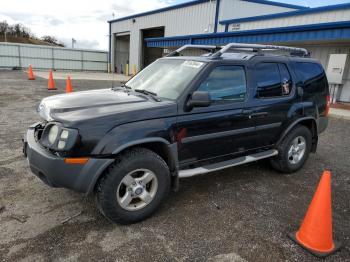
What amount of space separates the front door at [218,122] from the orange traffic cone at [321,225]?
1.30m

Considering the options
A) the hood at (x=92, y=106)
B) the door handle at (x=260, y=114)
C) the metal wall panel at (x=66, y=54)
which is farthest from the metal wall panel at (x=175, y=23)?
the hood at (x=92, y=106)

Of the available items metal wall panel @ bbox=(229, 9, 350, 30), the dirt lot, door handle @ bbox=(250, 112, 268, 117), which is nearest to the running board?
the dirt lot

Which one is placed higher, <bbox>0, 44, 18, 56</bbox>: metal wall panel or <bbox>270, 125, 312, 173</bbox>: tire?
<bbox>0, 44, 18, 56</bbox>: metal wall panel

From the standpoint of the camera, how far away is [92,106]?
313 cm

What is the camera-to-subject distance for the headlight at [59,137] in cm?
271

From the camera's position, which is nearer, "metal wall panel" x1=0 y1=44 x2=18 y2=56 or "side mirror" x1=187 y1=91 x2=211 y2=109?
"side mirror" x1=187 y1=91 x2=211 y2=109

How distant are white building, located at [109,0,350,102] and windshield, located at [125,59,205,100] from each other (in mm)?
8824

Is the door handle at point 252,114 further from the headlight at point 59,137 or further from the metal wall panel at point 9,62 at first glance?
the metal wall panel at point 9,62

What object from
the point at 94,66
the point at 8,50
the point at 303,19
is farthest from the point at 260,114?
the point at 94,66

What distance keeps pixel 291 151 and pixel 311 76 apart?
1.31m

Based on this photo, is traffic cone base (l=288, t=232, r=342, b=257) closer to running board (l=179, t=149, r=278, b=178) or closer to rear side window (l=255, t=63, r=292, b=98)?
running board (l=179, t=149, r=278, b=178)

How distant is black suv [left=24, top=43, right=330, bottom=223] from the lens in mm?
2822

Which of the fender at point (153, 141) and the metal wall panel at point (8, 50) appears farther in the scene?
the metal wall panel at point (8, 50)

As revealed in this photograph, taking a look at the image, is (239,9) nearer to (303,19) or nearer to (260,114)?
(303,19)
